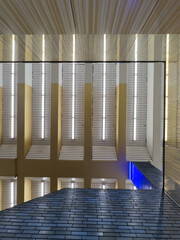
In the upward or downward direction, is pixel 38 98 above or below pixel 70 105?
above

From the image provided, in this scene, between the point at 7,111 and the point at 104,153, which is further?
the point at 7,111

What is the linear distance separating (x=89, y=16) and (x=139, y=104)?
8.25 meters

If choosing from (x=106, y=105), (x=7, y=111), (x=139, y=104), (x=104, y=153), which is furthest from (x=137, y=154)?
(x=7, y=111)

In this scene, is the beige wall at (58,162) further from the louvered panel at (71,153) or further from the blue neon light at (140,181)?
the blue neon light at (140,181)

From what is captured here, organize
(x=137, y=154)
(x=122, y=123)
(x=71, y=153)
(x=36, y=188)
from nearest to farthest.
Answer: (x=122, y=123) < (x=137, y=154) < (x=71, y=153) < (x=36, y=188)

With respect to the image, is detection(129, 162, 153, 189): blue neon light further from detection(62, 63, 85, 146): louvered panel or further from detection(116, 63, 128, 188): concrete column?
detection(62, 63, 85, 146): louvered panel

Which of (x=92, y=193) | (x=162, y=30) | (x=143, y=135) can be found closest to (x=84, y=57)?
(x=162, y=30)

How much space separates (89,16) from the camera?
6.22 feet

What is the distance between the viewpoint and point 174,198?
304cm

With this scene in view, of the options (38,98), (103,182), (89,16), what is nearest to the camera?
(89,16)

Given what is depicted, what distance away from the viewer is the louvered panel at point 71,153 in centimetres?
901

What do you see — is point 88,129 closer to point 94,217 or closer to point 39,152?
point 39,152

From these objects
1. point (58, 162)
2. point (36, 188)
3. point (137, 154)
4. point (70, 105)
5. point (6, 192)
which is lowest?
point (6, 192)

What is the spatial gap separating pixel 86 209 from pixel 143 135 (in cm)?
764
